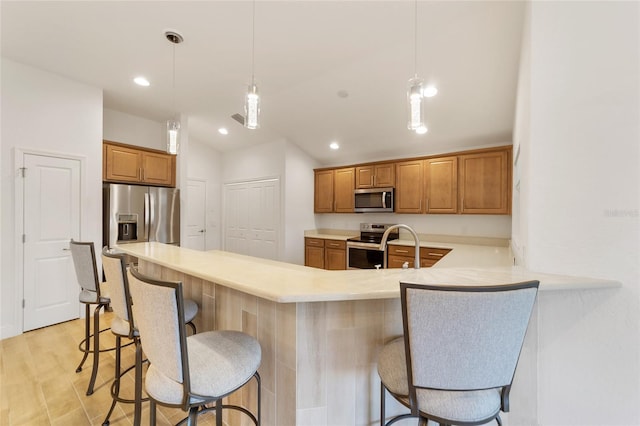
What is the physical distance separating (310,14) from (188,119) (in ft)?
10.5

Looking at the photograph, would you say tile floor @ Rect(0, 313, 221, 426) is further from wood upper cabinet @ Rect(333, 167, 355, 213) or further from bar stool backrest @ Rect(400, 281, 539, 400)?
wood upper cabinet @ Rect(333, 167, 355, 213)

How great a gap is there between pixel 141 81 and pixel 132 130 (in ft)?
4.31

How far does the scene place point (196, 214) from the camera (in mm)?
5848

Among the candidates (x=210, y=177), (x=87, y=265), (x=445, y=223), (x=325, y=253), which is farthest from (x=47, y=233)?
(x=445, y=223)

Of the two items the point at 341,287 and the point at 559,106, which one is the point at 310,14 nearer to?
the point at 559,106

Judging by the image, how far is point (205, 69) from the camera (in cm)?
310

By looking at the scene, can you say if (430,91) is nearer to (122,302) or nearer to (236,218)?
(122,302)

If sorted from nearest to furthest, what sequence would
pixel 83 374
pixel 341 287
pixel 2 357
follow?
pixel 341 287, pixel 83 374, pixel 2 357

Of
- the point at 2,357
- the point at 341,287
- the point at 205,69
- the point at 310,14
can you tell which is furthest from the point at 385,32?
the point at 2,357

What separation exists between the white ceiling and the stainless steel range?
61.1 inches

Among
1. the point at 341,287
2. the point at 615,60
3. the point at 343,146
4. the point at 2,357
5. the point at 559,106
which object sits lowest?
the point at 2,357

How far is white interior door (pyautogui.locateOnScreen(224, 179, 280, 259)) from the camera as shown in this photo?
5.28 meters

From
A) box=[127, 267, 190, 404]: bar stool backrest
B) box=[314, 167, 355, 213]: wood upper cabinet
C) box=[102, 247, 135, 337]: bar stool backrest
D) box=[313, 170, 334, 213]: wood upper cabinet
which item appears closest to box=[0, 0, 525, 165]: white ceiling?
box=[314, 167, 355, 213]: wood upper cabinet

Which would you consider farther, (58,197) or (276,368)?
(58,197)
